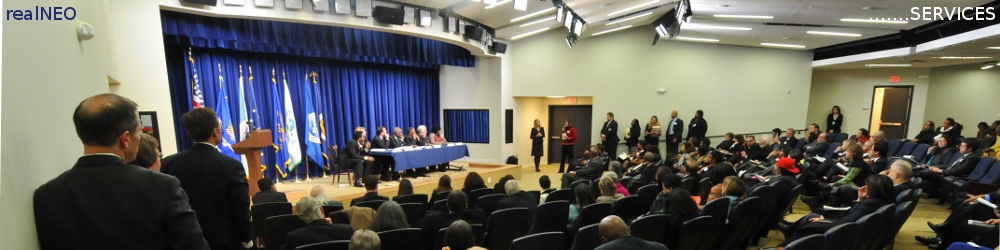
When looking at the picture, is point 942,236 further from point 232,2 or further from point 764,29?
point 232,2

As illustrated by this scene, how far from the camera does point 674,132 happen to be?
34.3ft

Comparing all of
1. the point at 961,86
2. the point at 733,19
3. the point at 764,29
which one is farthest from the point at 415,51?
the point at 961,86

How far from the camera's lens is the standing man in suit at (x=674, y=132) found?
10.4m

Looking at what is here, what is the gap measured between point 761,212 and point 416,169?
21.2 feet

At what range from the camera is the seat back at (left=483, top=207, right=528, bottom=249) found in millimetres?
3316

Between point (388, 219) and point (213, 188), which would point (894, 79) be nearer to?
point (388, 219)

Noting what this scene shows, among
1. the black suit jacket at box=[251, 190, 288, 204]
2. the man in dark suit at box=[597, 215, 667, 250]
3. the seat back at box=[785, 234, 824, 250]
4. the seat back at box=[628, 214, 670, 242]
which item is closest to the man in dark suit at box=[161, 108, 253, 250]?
the man in dark suit at box=[597, 215, 667, 250]

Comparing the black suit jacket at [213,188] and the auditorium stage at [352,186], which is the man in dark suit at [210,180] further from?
the auditorium stage at [352,186]

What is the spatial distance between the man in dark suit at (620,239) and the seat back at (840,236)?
1155mm

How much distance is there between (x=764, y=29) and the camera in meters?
8.51

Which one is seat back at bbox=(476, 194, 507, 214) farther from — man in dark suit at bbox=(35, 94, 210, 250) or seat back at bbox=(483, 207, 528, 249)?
man in dark suit at bbox=(35, 94, 210, 250)

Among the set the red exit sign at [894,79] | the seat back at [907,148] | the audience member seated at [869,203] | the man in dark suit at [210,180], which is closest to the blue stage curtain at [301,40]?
the man in dark suit at [210,180]

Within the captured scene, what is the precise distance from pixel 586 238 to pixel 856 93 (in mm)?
13251

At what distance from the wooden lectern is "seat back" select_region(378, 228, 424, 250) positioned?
12.2ft
